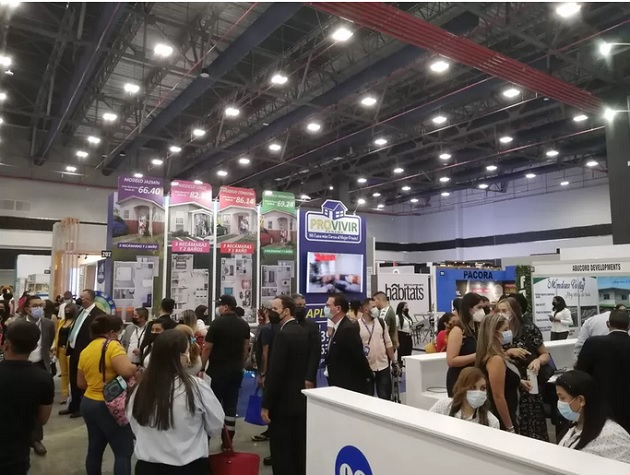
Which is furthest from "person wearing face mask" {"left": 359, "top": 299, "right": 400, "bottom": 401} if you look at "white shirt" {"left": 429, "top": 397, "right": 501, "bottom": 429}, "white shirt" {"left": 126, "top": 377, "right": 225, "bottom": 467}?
"white shirt" {"left": 126, "top": 377, "right": 225, "bottom": 467}

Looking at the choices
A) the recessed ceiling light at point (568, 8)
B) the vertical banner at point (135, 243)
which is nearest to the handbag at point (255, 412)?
the vertical banner at point (135, 243)

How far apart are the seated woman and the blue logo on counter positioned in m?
0.49

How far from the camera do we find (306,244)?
9078 mm

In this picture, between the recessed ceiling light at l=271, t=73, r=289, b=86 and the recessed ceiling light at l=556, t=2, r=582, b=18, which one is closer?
the recessed ceiling light at l=556, t=2, r=582, b=18

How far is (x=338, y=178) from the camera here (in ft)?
56.4

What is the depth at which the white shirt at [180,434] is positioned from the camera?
2.02 m

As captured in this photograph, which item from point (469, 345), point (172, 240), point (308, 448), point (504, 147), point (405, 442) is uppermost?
point (504, 147)

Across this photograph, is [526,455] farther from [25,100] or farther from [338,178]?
[338,178]

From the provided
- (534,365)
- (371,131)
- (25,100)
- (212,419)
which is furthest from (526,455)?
(25,100)

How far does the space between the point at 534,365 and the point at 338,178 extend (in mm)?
14229

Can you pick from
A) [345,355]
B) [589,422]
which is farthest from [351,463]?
[345,355]

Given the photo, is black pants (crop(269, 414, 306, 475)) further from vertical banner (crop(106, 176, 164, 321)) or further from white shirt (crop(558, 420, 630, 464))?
vertical banner (crop(106, 176, 164, 321))

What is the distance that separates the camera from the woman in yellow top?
2.86m

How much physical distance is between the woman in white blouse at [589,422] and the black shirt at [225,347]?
9.21 ft
